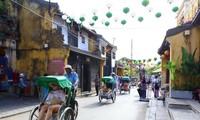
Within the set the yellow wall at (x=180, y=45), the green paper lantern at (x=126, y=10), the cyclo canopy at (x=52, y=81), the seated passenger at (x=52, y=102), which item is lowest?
the seated passenger at (x=52, y=102)

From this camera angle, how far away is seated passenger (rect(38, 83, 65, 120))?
23.9 ft

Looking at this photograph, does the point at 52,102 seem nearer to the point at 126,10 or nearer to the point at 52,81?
the point at 52,81

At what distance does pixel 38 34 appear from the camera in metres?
18.3

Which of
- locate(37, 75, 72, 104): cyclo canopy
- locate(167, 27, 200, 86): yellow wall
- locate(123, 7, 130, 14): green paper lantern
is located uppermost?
locate(123, 7, 130, 14): green paper lantern

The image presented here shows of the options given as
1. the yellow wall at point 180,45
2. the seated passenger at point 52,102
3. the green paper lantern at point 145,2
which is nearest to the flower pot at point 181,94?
the yellow wall at point 180,45

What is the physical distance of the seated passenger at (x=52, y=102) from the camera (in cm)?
727

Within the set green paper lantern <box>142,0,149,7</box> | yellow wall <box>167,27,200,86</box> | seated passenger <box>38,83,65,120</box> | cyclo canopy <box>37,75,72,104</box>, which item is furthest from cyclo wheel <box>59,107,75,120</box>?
yellow wall <box>167,27,200,86</box>

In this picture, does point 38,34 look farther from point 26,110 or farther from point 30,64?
point 26,110

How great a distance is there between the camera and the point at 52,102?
7.68 m

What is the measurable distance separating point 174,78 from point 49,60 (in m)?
8.15

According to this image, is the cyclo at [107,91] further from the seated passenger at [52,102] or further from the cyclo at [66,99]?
the seated passenger at [52,102]

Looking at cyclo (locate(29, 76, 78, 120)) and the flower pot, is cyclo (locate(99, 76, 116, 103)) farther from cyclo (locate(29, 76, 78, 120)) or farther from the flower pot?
cyclo (locate(29, 76, 78, 120))

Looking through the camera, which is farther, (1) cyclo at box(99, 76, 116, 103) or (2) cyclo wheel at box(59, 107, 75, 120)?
(1) cyclo at box(99, 76, 116, 103)

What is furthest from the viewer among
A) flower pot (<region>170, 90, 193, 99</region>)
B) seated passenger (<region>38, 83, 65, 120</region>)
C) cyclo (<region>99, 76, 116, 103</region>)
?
cyclo (<region>99, 76, 116, 103</region>)
